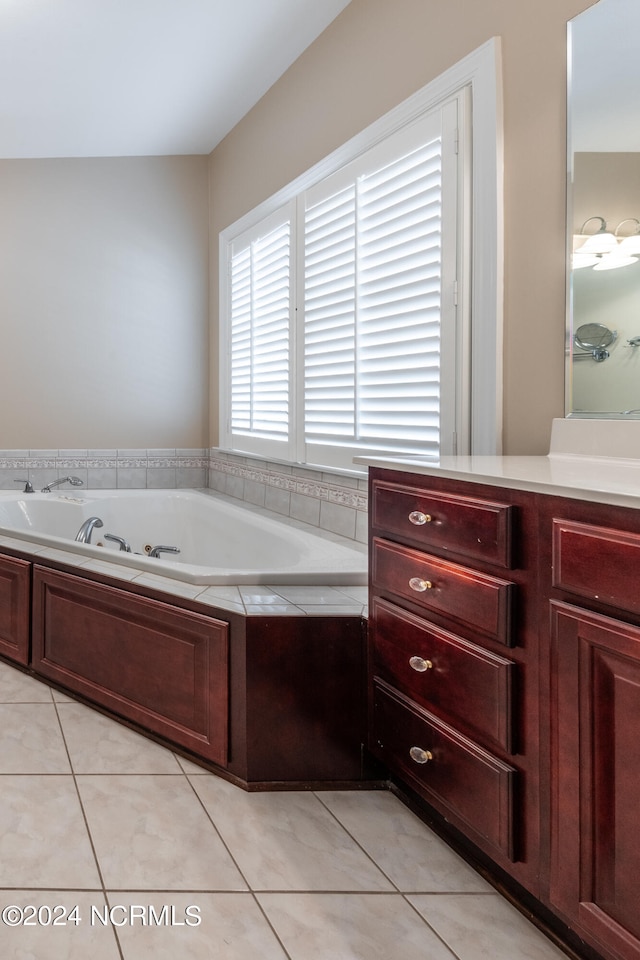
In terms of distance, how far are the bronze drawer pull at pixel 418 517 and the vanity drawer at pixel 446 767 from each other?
0.42m

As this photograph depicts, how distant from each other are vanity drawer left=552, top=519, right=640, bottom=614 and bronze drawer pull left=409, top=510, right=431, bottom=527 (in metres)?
0.38

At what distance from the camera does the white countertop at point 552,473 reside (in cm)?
114

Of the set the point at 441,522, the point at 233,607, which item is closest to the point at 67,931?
the point at 233,607

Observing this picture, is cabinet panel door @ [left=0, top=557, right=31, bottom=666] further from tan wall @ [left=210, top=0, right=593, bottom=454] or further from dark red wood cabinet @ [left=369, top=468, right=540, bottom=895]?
tan wall @ [left=210, top=0, right=593, bottom=454]

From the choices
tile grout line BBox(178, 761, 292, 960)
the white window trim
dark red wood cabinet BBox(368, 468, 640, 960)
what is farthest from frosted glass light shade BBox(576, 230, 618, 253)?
tile grout line BBox(178, 761, 292, 960)

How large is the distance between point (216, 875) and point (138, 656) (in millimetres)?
839

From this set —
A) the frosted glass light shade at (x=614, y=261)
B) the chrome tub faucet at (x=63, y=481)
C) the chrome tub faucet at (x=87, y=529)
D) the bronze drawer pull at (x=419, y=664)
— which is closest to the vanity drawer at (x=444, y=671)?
the bronze drawer pull at (x=419, y=664)

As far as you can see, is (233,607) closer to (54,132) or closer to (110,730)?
(110,730)

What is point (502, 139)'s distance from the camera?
1989 millimetres

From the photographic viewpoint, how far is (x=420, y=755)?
1.62 m

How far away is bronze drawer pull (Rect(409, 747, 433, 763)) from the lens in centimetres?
160

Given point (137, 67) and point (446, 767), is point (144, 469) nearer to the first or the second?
point (137, 67)

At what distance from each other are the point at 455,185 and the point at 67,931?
6.79 ft

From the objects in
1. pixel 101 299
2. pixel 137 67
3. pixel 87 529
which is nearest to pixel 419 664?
pixel 87 529
